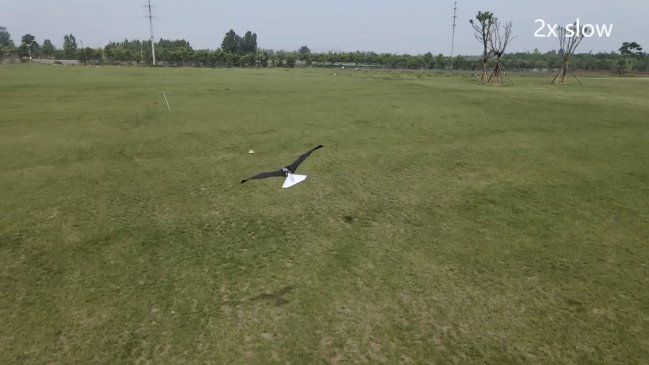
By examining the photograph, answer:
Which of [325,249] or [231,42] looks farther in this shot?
[231,42]

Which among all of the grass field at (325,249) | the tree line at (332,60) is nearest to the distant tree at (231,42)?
the tree line at (332,60)

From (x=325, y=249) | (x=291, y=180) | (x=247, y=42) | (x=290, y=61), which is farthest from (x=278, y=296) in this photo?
(x=247, y=42)

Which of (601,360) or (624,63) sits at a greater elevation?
(624,63)

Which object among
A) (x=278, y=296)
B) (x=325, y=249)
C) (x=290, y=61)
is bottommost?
(x=278, y=296)

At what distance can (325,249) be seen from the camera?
7.34m

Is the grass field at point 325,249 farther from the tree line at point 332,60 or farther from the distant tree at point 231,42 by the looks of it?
the distant tree at point 231,42

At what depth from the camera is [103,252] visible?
707 cm

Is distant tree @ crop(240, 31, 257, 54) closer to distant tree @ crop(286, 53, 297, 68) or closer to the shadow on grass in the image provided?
distant tree @ crop(286, 53, 297, 68)

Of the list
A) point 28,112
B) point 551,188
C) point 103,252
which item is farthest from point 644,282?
point 28,112

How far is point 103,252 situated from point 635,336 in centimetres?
775

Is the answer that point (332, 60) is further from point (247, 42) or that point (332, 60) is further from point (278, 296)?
point (278, 296)

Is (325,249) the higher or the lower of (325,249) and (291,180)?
the lower

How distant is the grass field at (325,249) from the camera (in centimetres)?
519

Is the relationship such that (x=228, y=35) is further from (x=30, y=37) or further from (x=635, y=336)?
(x=635, y=336)
